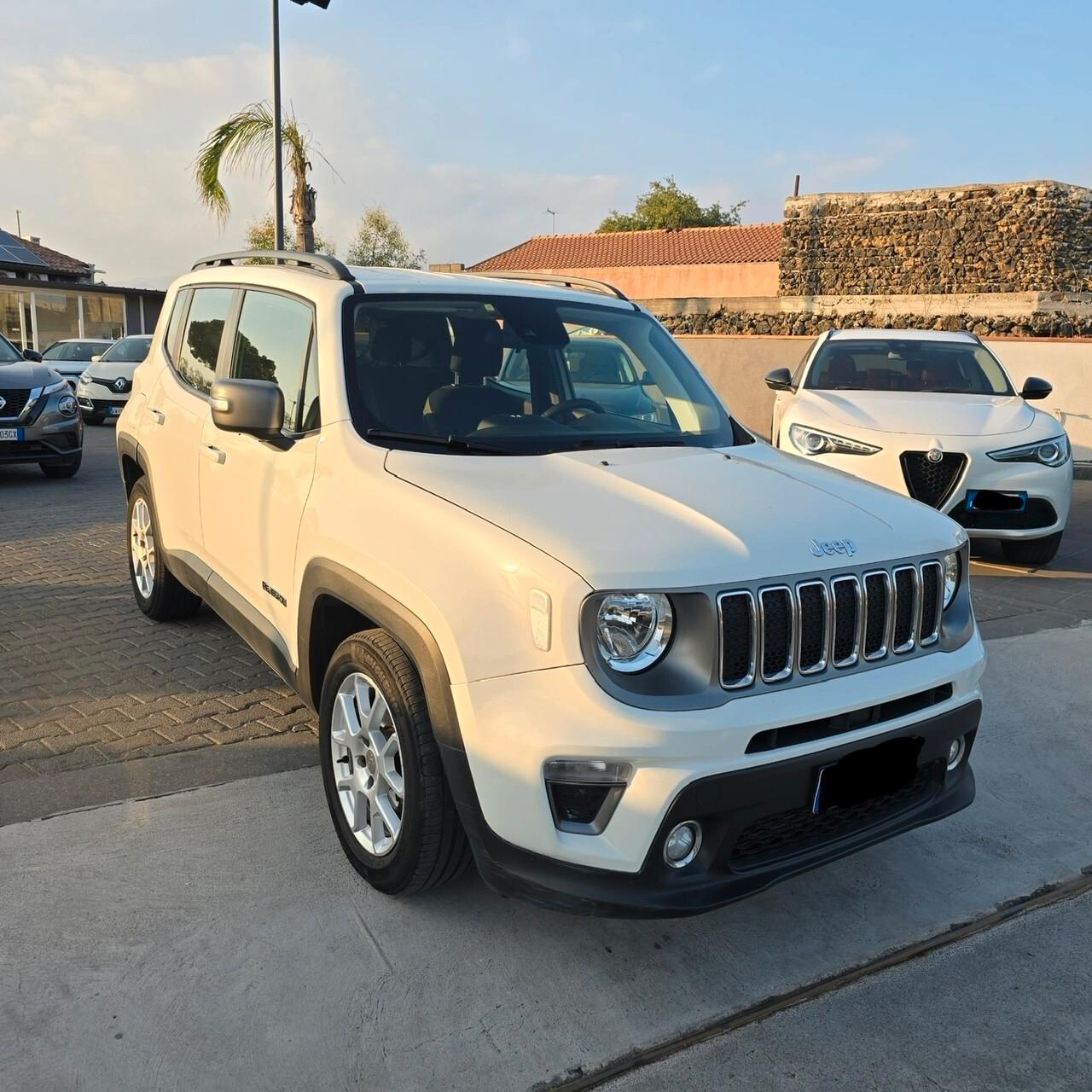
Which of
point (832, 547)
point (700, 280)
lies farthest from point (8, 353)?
point (700, 280)

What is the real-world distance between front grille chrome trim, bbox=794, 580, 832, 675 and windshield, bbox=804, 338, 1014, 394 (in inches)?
245

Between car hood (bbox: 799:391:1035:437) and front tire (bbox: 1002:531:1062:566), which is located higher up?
car hood (bbox: 799:391:1035:437)

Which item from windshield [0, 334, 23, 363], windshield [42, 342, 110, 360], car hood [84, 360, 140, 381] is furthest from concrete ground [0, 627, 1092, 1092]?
windshield [42, 342, 110, 360]

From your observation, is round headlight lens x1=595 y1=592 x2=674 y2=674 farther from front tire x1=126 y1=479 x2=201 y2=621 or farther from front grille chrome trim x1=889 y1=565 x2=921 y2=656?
front tire x1=126 y1=479 x2=201 y2=621

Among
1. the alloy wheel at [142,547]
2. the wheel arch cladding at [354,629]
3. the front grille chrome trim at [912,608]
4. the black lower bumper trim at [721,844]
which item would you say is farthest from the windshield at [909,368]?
the black lower bumper trim at [721,844]

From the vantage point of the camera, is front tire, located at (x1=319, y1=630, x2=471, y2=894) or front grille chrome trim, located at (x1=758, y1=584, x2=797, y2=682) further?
front tire, located at (x1=319, y1=630, x2=471, y2=894)

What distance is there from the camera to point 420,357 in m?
3.65

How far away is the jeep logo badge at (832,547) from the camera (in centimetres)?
270

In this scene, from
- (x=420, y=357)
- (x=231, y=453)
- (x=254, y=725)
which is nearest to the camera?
(x=420, y=357)

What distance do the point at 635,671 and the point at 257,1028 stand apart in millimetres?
1263

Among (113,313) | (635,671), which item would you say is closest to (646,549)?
(635,671)

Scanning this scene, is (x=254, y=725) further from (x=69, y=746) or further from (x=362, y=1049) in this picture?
(x=362, y=1049)

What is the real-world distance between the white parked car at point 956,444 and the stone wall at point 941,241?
1773 centimetres

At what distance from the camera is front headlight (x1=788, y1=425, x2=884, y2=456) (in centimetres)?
744
